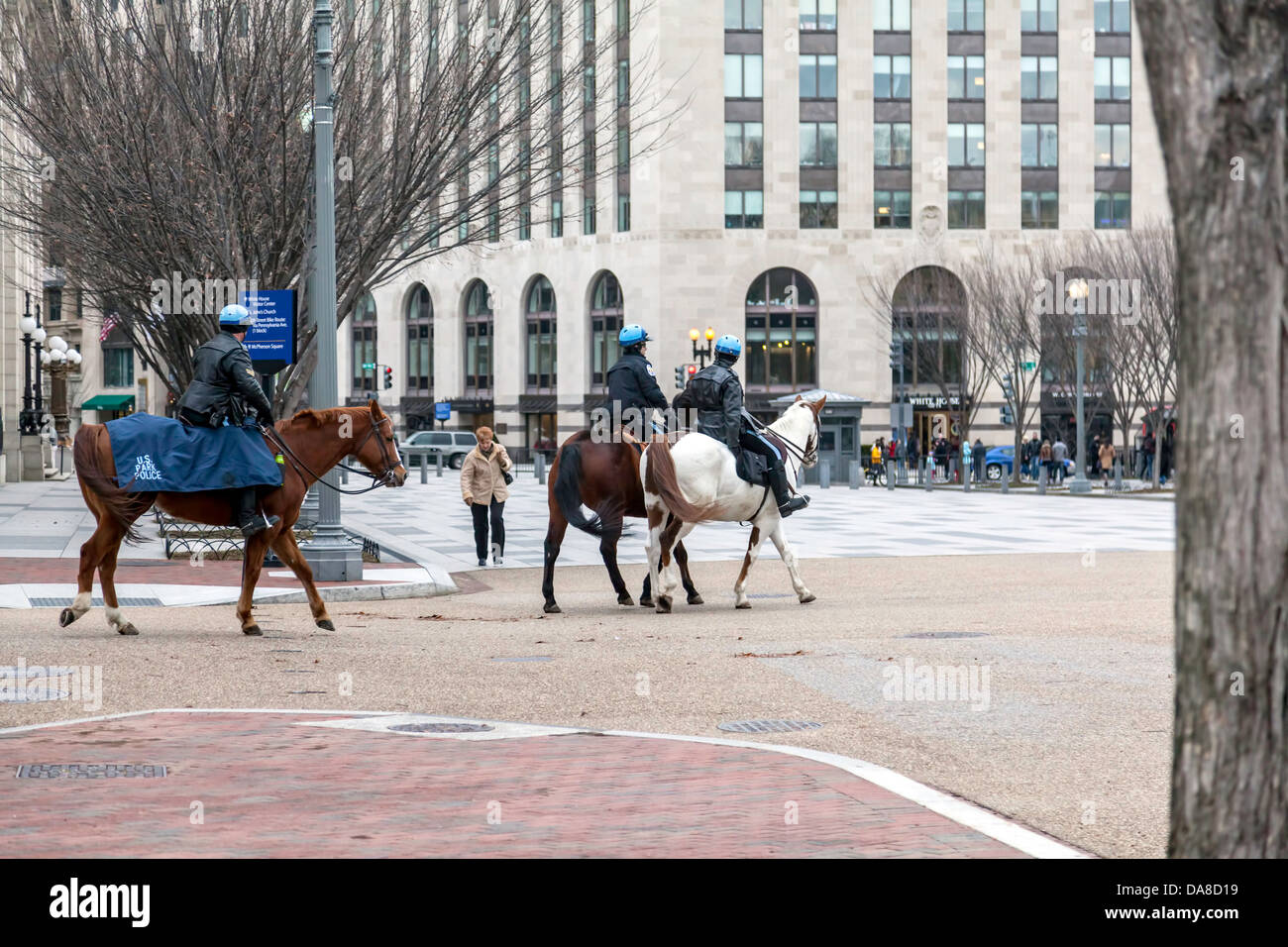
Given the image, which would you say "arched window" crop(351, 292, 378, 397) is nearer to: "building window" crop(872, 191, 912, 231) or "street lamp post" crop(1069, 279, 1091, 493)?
"building window" crop(872, 191, 912, 231)

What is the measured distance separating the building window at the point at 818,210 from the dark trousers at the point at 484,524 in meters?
63.1

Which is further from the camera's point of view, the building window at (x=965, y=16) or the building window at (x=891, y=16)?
the building window at (x=965, y=16)

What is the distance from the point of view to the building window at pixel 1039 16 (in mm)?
84500

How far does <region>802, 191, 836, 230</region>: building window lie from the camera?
84.0 m

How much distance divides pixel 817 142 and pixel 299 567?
73541mm

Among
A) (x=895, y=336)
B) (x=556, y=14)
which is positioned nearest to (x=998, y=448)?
(x=895, y=336)

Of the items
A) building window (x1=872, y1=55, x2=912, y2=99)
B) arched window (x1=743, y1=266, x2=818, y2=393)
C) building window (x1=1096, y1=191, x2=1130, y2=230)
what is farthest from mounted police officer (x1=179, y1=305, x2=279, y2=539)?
building window (x1=1096, y1=191, x2=1130, y2=230)

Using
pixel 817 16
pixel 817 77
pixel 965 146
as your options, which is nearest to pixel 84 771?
pixel 817 77

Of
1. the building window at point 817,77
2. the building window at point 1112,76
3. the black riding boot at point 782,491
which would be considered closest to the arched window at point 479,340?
the building window at point 817,77

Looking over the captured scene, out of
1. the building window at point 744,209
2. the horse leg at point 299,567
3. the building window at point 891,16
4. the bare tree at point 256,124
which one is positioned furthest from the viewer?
the building window at point 891,16

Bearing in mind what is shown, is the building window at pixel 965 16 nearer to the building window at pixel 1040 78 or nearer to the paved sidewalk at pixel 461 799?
the building window at pixel 1040 78

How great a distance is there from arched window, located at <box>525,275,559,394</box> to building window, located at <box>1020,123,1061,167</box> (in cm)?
2642

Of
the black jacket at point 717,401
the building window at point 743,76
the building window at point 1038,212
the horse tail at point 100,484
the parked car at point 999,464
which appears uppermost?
the building window at point 743,76

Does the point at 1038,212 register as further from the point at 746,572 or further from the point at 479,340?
the point at 746,572
